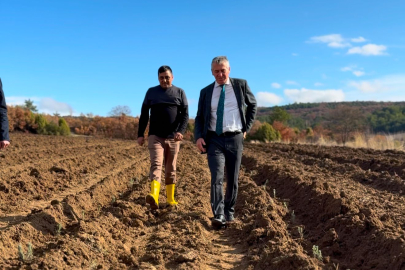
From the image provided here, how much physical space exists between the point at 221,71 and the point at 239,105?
489mm

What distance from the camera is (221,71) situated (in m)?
4.88

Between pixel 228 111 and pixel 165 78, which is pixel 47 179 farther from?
pixel 228 111

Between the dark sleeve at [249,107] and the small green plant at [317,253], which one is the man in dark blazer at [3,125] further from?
the small green plant at [317,253]

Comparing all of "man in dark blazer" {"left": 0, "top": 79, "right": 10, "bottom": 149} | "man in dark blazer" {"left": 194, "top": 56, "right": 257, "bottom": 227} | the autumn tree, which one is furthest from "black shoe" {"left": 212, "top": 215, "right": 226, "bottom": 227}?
the autumn tree

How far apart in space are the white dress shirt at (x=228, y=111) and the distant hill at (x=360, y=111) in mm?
37307

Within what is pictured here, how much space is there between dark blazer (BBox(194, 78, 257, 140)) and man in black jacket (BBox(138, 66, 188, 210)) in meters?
0.71

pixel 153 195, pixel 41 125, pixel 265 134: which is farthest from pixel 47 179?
pixel 41 125

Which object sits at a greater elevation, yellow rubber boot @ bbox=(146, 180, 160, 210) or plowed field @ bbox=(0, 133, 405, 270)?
yellow rubber boot @ bbox=(146, 180, 160, 210)

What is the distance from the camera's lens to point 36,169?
9.20m

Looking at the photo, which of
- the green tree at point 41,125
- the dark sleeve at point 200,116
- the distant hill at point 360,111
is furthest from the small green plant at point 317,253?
the distant hill at point 360,111

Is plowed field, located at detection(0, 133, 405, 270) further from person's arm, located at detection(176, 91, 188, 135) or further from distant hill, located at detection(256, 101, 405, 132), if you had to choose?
distant hill, located at detection(256, 101, 405, 132)

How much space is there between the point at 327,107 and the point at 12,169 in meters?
91.4

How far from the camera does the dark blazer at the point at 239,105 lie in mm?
4980

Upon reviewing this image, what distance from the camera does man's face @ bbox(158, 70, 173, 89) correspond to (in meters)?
5.71
